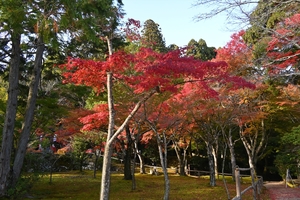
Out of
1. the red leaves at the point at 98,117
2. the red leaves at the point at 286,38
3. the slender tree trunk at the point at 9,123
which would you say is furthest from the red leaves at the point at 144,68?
the slender tree trunk at the point at 9,123

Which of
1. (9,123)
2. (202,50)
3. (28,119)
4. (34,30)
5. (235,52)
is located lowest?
(9,123)

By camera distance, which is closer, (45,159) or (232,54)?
(232,54)

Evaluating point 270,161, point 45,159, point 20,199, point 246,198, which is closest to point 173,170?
point 270,161

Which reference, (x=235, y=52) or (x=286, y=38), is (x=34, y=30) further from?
(x=235, y=52)

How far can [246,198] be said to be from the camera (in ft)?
33.3

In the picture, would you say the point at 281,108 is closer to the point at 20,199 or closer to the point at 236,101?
the point at 236,101

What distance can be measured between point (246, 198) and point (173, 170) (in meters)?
13.2

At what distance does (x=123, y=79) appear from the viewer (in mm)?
7305

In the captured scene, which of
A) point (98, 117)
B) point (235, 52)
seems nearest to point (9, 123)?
point (98, 117)

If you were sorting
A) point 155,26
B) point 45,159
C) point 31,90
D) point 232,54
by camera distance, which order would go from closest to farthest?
point 31,90 → point 232,54 → point 45,159 → point 155,26

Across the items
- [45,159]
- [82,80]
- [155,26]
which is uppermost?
[155,26]

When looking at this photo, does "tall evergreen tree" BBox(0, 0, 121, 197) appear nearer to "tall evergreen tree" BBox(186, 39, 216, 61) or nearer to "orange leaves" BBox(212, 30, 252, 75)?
"orange leaves" BBox(212, 30, 252, 75)

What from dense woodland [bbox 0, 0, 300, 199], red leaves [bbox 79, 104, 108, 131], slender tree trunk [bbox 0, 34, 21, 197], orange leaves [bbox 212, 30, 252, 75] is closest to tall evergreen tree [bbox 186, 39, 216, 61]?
dense woodland [bbox 0, 0, 300, 199]

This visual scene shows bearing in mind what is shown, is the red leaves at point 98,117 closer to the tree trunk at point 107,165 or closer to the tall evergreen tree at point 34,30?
the tall evergreen tree at point 34,30
